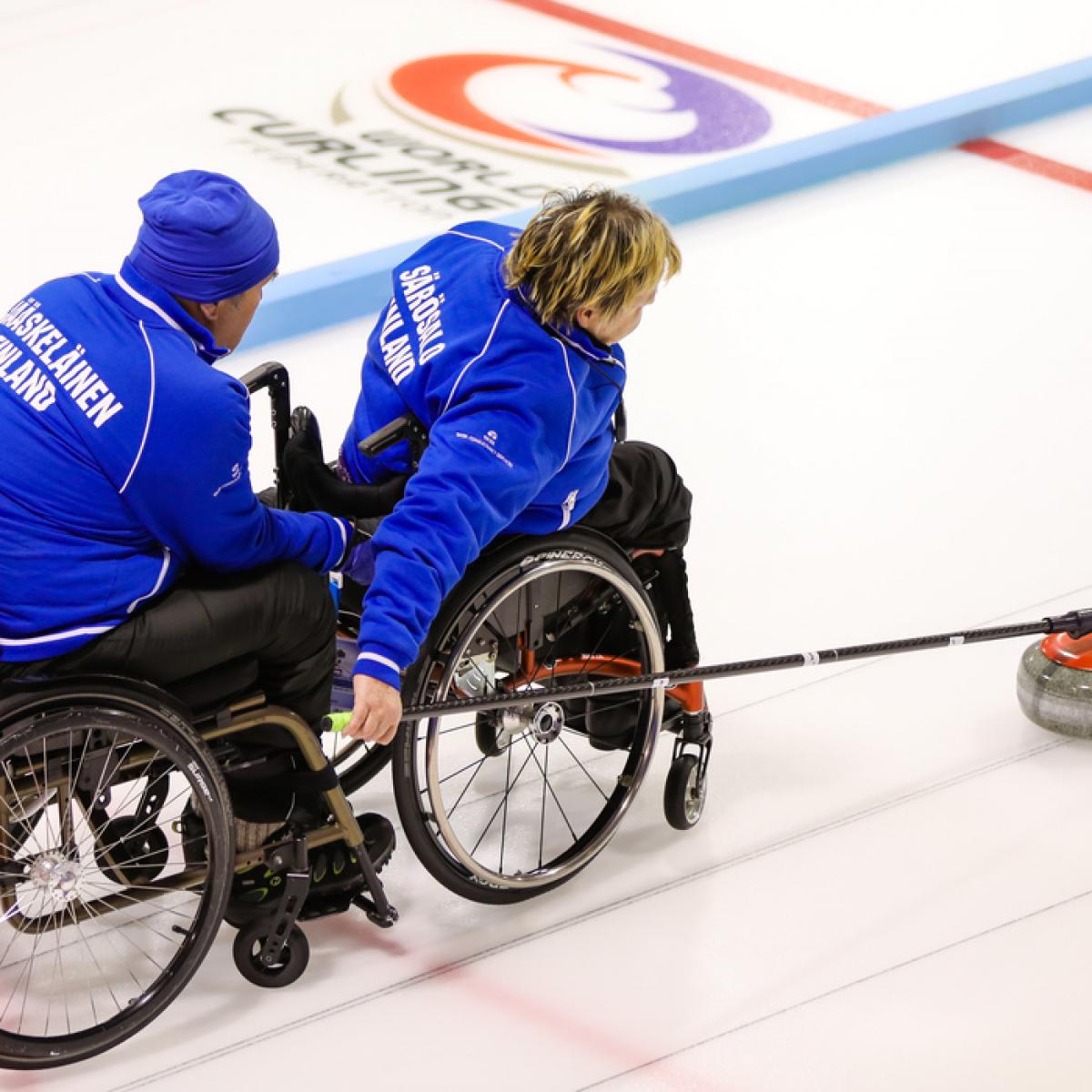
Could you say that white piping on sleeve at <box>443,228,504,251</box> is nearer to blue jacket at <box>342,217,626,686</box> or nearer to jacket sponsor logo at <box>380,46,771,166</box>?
blue jacket at <box>342,217,626,686</box>

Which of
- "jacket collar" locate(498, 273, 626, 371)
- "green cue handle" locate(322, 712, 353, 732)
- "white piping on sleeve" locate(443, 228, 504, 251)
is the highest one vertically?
"white piping on sleeve" locate(443, 228, 504, 251)

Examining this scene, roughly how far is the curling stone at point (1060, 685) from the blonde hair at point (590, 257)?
1.06 m

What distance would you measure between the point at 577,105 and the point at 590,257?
11.4 ft

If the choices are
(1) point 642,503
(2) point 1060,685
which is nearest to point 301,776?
(1) point 642,503

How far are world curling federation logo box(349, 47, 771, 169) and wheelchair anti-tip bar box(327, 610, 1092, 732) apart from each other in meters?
2.76

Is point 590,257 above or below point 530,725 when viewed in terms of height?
above

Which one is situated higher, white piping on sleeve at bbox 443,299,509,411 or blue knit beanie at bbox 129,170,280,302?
blue knit beanie at bbox 129,170,280,302

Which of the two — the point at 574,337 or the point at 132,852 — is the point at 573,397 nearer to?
the point at 574,337

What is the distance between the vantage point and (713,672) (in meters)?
2.49

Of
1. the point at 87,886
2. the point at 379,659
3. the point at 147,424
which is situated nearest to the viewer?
the point at 147,424

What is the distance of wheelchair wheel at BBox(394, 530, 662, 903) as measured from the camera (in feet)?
7.64

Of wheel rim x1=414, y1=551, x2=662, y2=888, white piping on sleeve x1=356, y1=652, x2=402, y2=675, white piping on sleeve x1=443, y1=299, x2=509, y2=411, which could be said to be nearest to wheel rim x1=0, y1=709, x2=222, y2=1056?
white piping on sleeve x1=356, y1=652, x2=402, y2=675

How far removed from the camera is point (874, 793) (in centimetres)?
283

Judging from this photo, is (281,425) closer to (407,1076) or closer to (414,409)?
(414,409)
